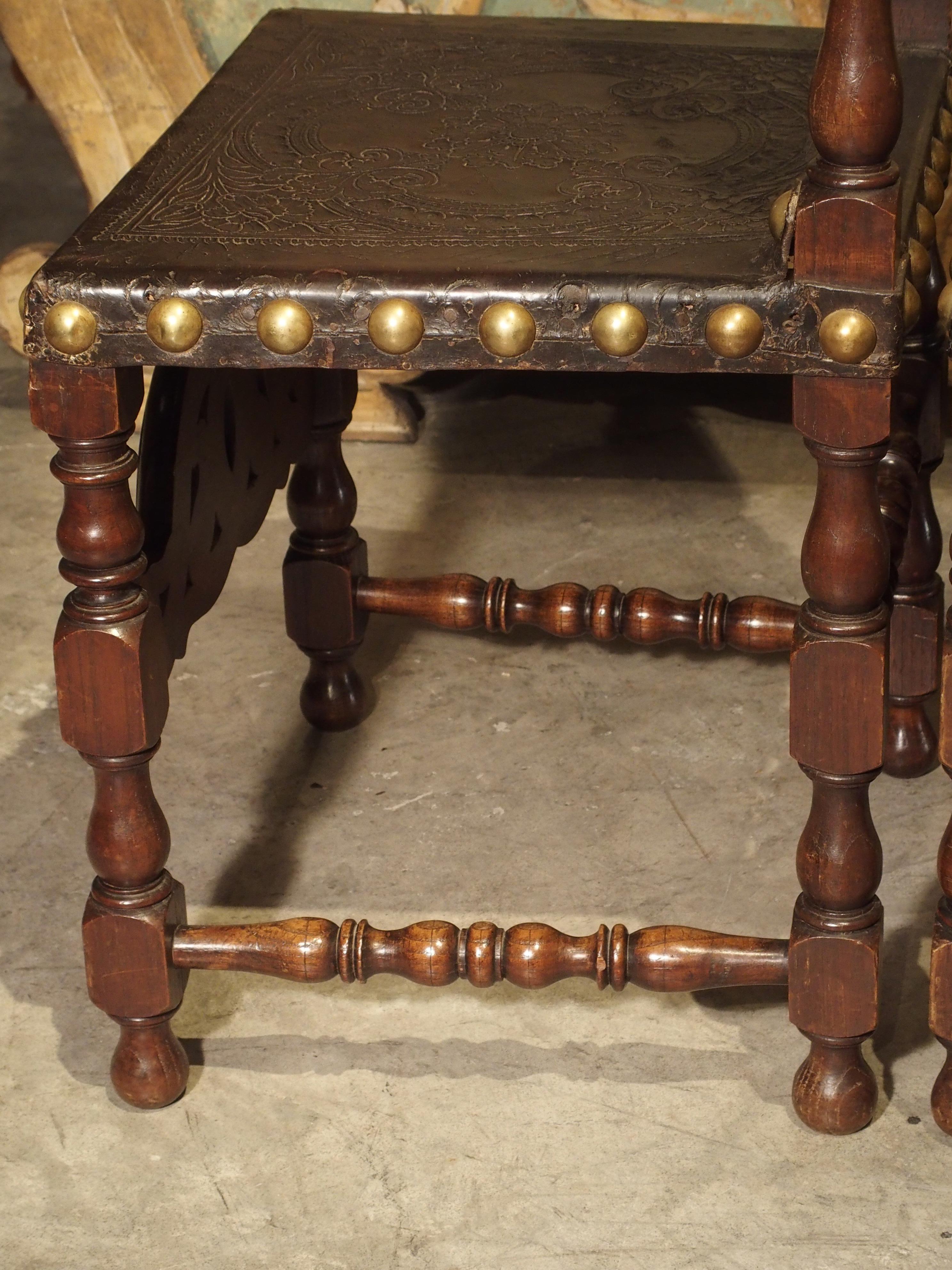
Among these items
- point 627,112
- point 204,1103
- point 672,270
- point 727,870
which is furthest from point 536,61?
point 204,1103

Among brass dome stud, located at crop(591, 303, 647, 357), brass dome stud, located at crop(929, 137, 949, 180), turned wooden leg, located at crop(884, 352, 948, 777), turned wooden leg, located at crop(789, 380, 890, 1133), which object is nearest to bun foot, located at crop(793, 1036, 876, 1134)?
turned wooden leg, located at crop(789, 380, 890, 1133)

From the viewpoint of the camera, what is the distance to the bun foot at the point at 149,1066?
1301 mm

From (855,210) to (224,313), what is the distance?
1.21 feet

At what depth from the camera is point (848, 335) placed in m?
1.03

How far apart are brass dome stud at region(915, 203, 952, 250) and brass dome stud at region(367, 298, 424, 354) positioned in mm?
360

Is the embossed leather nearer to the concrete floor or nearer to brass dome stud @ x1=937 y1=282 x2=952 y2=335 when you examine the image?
brass dome stud @ x1=937 y1=282 x2=952 y2=335

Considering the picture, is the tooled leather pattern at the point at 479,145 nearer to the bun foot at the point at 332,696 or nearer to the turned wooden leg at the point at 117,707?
the turned wooden leg at the point at 117,707

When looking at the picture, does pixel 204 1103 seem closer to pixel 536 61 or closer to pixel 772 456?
pixel 536 61

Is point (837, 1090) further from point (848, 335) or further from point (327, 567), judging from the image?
point (327, 567)

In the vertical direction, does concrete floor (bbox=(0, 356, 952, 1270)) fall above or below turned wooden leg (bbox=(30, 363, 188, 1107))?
below

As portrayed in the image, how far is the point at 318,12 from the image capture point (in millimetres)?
1636

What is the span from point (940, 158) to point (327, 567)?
660mm

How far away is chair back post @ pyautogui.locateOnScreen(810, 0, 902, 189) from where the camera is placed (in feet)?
3.21

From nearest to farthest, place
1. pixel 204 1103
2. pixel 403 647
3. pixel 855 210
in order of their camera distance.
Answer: pixel 855 210 → pixel 204 1103 → pixel 403 647
